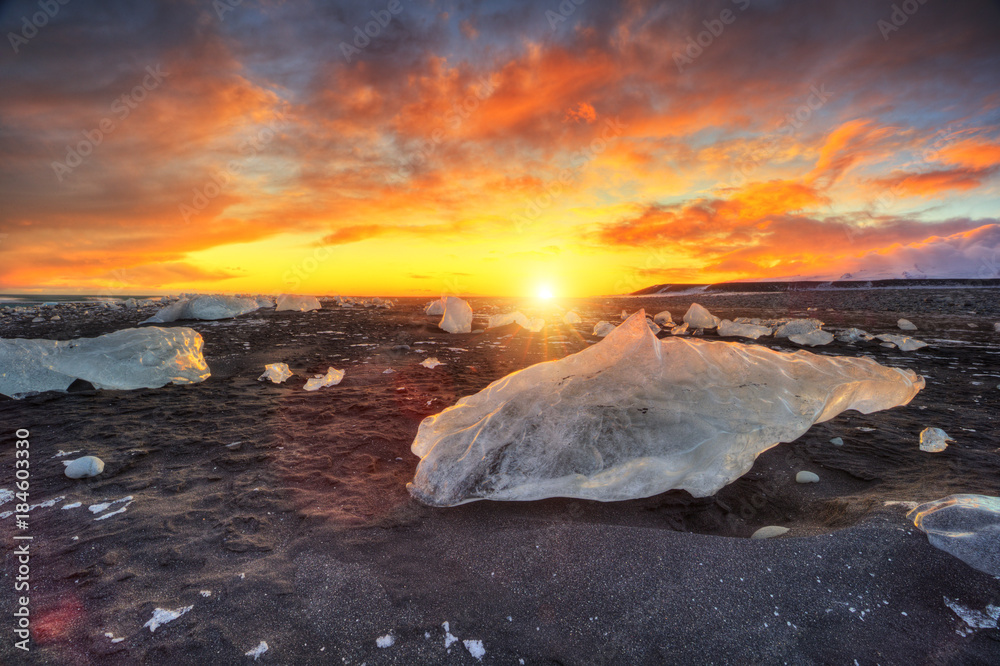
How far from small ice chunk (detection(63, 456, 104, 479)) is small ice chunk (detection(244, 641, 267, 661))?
8.08 feet

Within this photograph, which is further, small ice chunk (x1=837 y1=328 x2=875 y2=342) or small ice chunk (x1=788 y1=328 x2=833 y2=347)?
small ice chunk (x1=837 y1=328 x2=875 y2=342)

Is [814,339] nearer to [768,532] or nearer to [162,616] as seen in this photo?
[768,532]

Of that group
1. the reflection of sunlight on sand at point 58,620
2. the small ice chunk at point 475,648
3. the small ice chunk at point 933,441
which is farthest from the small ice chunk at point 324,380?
the small ice chunk at point 933,441

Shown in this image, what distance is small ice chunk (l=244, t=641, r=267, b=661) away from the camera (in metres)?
1.53

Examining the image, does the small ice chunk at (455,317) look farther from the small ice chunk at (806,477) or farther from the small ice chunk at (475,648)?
the small ice chunk at (475,648)

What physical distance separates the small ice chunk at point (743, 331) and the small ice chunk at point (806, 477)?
891 cm

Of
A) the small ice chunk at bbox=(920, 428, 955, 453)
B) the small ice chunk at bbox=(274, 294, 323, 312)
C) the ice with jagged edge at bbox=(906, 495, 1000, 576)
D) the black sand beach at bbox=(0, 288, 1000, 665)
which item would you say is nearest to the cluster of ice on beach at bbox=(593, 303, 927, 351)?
the small ice chunk at bbox=(920, 428, 955, 453)

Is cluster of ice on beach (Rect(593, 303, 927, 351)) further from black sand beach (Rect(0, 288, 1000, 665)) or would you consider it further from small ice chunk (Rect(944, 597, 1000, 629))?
small ice chunk (Rect(944, 597, 1000, 629))

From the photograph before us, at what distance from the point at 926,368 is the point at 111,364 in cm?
1249

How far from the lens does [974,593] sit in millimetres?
1646

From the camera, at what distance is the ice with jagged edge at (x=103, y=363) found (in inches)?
191

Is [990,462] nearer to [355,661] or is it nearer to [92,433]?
[355,661]

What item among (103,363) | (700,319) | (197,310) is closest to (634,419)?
(103,363)

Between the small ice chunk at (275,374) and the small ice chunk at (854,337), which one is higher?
the small ice chunk at (854,337)
